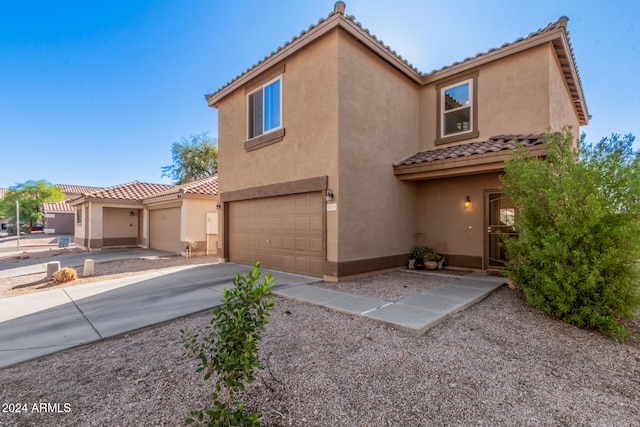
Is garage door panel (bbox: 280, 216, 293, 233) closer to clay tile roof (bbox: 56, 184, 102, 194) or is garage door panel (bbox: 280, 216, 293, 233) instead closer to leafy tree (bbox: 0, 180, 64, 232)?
leafy tree (bbox: 0, 180, 64, 232)

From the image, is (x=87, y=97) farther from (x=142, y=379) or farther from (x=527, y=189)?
(x=527, y=189)

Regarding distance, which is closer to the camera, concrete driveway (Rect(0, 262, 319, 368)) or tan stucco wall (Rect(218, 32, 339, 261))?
concrete driveway (Rect(0, 262, 319, 368))

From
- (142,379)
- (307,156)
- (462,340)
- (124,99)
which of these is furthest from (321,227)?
(124,99)

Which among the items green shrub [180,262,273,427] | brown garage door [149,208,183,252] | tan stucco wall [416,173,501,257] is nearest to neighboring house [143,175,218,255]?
brown garage door [149,208,183,252]

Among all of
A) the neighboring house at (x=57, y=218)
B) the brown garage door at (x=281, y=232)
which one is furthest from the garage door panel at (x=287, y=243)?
the neighboring house at (x=57, y=218)

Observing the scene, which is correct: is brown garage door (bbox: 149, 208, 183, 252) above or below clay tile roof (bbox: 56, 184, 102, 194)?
below

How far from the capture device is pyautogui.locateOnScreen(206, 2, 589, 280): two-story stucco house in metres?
7.28

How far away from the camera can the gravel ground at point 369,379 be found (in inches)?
94.5

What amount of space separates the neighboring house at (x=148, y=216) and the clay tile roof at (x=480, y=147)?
10.0m

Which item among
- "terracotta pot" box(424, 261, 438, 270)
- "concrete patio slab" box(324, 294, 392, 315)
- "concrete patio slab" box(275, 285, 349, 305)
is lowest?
"concrete patio slab" box(275, 285, 349, 305)

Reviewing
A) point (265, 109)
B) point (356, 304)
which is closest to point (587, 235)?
point (356, 304)

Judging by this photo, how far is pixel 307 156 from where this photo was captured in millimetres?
7902

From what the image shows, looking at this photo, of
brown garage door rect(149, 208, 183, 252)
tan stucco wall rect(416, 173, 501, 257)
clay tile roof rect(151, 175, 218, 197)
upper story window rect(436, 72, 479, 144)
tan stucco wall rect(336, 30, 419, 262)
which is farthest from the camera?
brown garage door rect(149, 208, 183, 252)

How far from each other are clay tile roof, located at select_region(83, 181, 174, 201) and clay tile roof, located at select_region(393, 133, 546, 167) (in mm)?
15669
